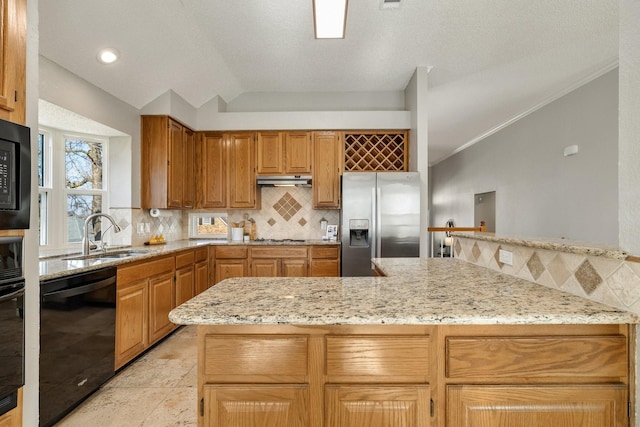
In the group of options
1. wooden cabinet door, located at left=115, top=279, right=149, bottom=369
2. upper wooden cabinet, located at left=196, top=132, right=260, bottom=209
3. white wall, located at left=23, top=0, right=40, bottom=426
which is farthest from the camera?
upper wooden cabinet, located at left=196, top=132, right=260, bottom=209

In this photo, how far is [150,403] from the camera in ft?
6.75

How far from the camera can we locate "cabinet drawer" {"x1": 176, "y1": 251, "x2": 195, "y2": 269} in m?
3.23

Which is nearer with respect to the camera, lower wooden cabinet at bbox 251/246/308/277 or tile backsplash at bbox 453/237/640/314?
tile backsplash at bbox 453/237/640/314

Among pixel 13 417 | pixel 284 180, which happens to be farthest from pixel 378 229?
pixel 13 417

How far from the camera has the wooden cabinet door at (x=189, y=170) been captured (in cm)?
396

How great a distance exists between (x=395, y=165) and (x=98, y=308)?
3.42 metres

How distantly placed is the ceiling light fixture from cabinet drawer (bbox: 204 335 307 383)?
1.82 metres

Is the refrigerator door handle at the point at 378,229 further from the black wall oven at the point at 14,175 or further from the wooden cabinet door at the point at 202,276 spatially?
the black wall oven at the point at 14,175

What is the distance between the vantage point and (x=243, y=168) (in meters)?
4.21

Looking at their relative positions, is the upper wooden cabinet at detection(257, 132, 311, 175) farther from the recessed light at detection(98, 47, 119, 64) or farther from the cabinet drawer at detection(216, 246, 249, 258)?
the recessed light at detection(98, 47, 119, 64)

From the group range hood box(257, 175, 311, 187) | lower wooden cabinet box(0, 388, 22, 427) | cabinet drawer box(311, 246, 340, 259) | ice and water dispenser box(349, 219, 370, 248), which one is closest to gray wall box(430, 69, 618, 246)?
ice and water dispenser box(349, 219, 370, 248)

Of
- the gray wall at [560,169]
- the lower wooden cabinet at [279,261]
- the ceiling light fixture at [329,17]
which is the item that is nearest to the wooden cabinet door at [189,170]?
the lower wooden cabinet at [279,261]

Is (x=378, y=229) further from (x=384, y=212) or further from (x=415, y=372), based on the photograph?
(x=415, y=372)

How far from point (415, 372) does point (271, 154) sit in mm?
3549
